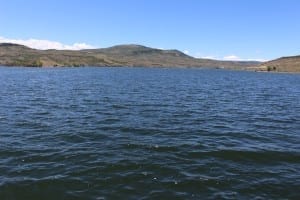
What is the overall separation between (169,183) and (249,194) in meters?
4.67

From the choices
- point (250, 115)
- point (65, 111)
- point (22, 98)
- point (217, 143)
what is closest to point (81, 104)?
point (65, 111)

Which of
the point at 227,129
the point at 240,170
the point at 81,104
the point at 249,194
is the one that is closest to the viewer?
the point at 249,194

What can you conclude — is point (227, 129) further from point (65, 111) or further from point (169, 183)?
point (65, 111)

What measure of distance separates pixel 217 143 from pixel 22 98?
4029 cm

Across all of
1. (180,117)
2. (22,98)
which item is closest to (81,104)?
(22,98)

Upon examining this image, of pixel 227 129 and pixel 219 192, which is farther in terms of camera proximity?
pixel 227 129

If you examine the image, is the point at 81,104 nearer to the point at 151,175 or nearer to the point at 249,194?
the point at 151,175

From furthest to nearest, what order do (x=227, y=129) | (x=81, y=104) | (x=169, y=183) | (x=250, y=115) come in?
(x=81, y=104), (x=250, y=115), (x=227, y=129), (x=169, y=183)

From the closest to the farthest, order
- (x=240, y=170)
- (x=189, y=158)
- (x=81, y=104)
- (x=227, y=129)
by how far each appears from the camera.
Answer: (x=240, y=170), (x=189, y=158), (x=227, y=129), (x=81, y=104)

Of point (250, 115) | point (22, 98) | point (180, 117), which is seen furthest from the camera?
point (22, 98)

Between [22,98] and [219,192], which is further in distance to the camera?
[22,98]

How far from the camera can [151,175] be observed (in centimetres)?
2319

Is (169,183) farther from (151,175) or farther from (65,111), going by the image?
(65,111)

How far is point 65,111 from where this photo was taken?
47500 millimetres
